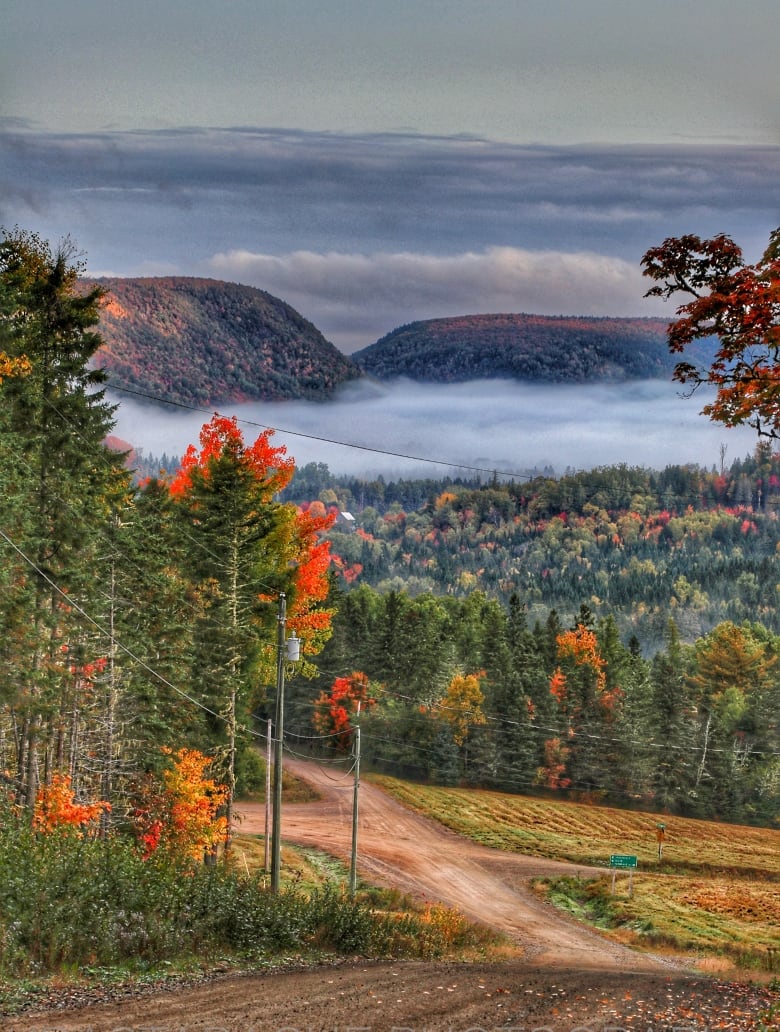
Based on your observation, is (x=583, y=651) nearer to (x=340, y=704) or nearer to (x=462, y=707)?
(x=462, y=707)

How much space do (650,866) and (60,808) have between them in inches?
1407

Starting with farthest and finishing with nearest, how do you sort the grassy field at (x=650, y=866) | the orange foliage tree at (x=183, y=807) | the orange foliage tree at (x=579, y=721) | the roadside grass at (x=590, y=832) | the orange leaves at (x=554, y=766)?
the orange foliage tree at (x=579, y=721), the orange leaves at (x=554, y=766), the roadside grass at (x=590, y=832), the grassy field at (x=650, y=866), the orange foliage tree at (x=183, y=807)

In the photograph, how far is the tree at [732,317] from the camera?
1507 centimetres

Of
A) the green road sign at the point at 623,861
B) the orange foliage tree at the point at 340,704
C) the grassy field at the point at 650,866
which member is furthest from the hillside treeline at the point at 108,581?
the orange foliage tree at the point at 340,704

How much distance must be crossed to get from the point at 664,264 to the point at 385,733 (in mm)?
62356

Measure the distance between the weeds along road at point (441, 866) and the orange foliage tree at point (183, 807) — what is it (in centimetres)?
896

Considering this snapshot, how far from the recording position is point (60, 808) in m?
31.8

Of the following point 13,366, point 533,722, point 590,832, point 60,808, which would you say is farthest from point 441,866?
point 13,366

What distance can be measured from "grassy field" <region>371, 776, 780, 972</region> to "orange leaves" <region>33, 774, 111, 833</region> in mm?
18554

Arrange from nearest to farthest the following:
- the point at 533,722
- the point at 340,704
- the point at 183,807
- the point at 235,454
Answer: the point at 183,807 → the point at 235,454 → the point at 340,704 → the point at 533,722

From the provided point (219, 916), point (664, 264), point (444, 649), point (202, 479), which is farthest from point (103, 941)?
point (444, 649)

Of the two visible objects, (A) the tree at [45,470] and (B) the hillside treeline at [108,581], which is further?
(B) the hillside treeline at [108,581]

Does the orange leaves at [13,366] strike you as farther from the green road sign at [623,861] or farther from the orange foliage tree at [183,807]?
the green road sign at [623,861]

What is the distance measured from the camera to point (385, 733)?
7581cm
